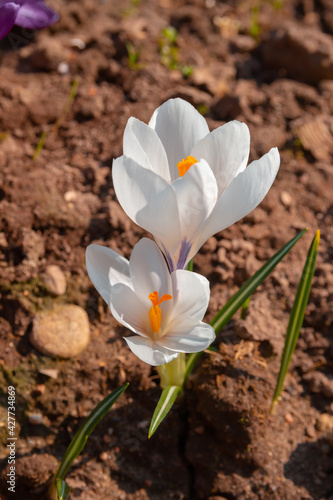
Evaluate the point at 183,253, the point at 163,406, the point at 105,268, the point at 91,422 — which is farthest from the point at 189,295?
the point at 91,422

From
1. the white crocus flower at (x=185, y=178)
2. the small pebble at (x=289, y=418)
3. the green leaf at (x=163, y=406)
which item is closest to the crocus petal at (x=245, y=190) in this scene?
the white crocus flower at (x=185, y=178)

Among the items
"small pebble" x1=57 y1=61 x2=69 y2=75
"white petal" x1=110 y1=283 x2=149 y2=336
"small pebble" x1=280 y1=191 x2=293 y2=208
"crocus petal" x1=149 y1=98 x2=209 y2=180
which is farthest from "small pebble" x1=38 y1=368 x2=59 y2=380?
"small pebble" x1=57 y1=61 x2=69 y2=75

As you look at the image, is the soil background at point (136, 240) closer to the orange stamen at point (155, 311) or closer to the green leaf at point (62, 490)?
the green leaf at point (62, 490)

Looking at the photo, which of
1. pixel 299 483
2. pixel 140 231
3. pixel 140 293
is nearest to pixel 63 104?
pixel 140 231

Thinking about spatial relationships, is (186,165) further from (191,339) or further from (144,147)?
(191,339)

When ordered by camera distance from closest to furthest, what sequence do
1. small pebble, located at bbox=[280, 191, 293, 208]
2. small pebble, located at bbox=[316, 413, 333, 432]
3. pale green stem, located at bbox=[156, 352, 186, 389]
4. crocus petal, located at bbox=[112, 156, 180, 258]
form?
crocus petal, located at bbox=[112, 156, 180, 258] → pale green stem, located at bbox=[156, 352, 186, 389] → small pebble, located at bbox=[316, 413, 333, 432] → small pebble, located at bbox=[280, 191, 293, 208]

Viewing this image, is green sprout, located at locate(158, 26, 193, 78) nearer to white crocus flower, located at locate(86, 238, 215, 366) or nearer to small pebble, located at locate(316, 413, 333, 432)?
white crocus flower, located at locate(86, 238, 215, 366)

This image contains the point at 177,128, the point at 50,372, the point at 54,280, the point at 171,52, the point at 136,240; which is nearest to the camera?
the point at 177,128
